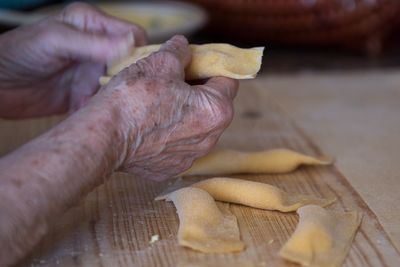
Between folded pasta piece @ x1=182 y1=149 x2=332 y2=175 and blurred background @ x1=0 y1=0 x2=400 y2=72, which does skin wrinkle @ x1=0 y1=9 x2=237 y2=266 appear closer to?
folded pasta piece @ x1=182 y1=149 x2=332 y2=175

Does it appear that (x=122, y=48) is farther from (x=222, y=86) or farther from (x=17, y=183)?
(x=17, y=183)

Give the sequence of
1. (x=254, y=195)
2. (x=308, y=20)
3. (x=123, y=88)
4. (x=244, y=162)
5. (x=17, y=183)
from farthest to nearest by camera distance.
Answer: (x=308, y=20), (x=244, y=162), (x=254, y=195), (x=123, y=88), (x=17, y=183)

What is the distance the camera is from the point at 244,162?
1.15 meters

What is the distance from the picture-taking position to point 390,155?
1.25 metres

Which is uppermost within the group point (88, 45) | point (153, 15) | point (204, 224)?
point (88, 45)

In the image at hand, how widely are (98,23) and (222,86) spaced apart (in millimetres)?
275

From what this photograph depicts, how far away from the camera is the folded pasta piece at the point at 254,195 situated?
3.28ft

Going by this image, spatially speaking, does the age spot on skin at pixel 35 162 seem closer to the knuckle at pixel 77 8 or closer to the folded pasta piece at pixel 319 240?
the folded pasta piece at pixel 319 240

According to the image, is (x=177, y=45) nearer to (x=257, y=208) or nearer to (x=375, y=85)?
(x=257, y=208)

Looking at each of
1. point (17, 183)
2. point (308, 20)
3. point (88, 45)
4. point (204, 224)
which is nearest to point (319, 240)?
point (204, 224)

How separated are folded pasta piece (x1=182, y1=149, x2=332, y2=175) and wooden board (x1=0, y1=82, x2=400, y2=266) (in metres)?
0.02

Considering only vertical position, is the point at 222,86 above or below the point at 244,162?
above

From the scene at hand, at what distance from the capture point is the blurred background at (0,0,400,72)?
1.87m

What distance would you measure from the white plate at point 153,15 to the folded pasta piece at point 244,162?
58 cm
